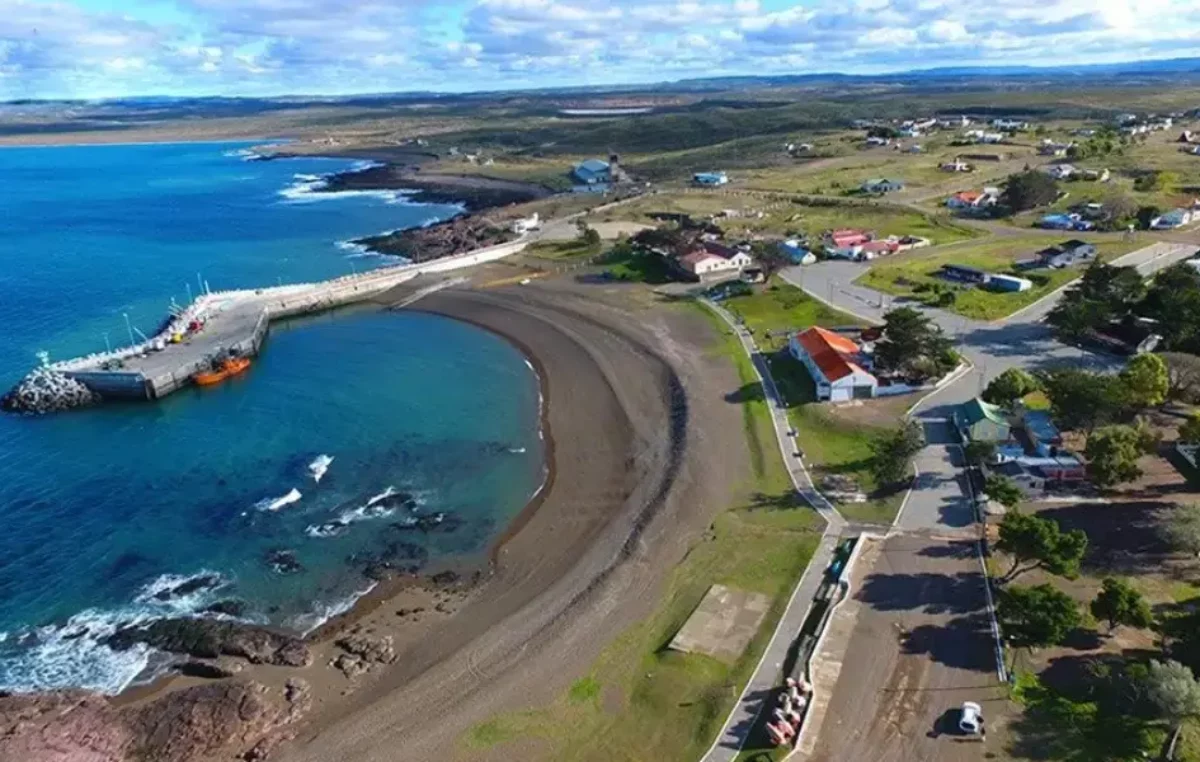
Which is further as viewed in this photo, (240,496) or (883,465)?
(240,496)

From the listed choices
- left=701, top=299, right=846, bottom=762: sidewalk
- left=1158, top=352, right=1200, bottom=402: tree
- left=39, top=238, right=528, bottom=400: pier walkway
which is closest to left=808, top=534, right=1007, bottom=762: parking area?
left=701, top=299, right=846, bottom=762: sidewalk

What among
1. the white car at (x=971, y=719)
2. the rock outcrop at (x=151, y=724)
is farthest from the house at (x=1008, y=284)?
the rock outcrop at (x=151, y=724)

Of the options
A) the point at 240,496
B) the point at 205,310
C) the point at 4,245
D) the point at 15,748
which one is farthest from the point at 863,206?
the point at 4,245

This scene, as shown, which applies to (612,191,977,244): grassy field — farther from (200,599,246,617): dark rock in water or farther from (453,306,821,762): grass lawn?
(200,599,246,617): dark rock in water

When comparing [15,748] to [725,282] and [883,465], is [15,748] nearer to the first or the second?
[883,465]

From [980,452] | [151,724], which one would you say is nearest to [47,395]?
[151,724]

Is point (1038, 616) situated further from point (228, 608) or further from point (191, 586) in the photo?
point (191, 586)

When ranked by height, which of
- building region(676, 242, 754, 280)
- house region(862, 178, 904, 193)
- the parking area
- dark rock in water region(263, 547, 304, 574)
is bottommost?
dark rock in water region(263, 547, 304, 574)
